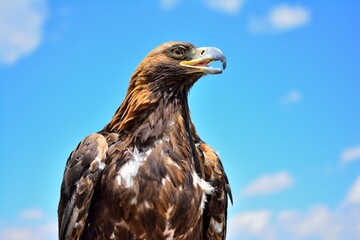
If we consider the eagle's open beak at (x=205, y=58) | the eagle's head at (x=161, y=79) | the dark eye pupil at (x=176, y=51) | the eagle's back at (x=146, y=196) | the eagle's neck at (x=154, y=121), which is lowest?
the eagle's back at (x=146, y=196)

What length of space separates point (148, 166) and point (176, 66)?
1299 mm

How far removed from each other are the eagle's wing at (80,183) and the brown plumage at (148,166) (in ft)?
0.04

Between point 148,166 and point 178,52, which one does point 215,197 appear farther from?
point 178,52

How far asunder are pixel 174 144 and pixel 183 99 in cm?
63

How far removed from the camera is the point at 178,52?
7.12 m

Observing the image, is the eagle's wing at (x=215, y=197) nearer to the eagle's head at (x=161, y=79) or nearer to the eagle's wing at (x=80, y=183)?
the eagle's head at (x=161, y=79)

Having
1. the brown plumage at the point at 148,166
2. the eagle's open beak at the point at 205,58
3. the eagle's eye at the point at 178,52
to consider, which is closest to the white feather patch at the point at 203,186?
the brown plumage at the point at 148,166

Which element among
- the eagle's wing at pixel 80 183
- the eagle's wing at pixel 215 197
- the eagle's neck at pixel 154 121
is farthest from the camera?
the eagle's wing at pixel 215 197

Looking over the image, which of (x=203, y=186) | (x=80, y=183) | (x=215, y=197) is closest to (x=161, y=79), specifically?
Answer: (x=203, y=186)

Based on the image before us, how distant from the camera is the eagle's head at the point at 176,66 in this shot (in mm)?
6887

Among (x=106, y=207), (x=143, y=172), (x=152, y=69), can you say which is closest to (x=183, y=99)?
(x=152, y=69)

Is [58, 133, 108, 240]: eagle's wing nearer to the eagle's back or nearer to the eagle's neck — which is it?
the eagle's back

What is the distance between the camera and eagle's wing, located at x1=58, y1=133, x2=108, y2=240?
651 centimetres

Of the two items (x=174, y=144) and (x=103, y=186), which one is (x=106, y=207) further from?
(x=174, y=144)
